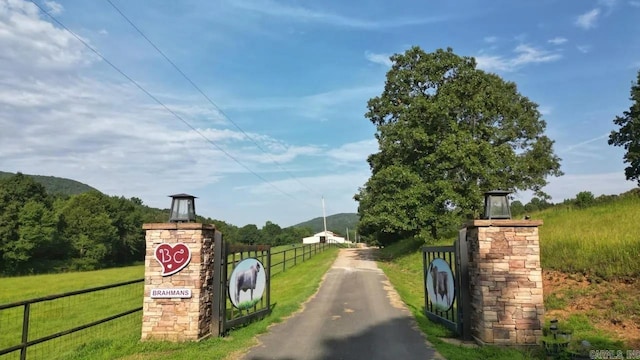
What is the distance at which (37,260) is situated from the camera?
179ft

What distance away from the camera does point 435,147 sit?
26125mm

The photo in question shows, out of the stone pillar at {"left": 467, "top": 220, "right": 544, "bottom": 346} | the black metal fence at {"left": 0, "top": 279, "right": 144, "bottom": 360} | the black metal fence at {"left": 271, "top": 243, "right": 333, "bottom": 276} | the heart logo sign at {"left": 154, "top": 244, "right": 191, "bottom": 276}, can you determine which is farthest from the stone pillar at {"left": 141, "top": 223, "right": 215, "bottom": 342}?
the black metal fence at {"left": 271, "top": 243, "right": 333, "bottom": 276}

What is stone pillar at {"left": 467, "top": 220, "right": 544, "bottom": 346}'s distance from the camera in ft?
25.0

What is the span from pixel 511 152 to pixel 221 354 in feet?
80.1

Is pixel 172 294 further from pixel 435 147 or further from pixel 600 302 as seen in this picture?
pixel 435 147

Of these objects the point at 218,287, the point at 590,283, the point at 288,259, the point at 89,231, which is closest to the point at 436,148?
the point at 288,259

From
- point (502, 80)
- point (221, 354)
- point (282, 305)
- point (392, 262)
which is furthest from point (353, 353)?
point (502, 80)

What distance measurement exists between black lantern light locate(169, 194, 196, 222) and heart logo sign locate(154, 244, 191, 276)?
1.82ft

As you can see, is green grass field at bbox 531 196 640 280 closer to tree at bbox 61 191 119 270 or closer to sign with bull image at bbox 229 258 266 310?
sign with bull image at bbox 229 258 266 310

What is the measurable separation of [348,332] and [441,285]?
7.33 feet

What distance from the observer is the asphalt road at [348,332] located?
7.53 metres

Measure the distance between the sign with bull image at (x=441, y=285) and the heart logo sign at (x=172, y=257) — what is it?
5159mm

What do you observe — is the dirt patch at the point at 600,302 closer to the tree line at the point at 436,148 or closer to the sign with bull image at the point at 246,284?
the sign with bull image at the point at 246,284

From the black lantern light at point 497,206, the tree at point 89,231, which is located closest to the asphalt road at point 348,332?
the black lantern light at point 497,206
